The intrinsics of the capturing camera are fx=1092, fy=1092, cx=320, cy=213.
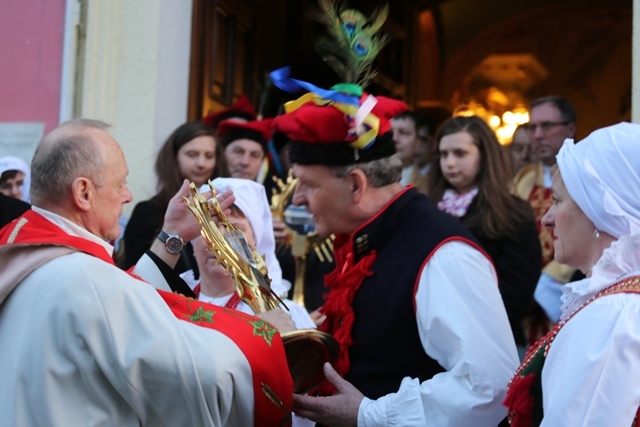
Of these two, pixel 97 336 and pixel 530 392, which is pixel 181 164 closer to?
pixel 97 336

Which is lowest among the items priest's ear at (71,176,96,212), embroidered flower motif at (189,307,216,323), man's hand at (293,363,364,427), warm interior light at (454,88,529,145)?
man's hand at (293,363,364,427)

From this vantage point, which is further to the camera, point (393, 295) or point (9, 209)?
point (9, 209)

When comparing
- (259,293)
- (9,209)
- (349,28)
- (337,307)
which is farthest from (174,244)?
(9,209)

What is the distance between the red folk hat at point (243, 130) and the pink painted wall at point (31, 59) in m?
1.24

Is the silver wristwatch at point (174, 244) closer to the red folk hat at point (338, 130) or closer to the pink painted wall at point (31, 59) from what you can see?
the red folk hat at point (338, 130)

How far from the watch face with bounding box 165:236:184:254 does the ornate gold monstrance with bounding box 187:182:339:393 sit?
10.7 inches

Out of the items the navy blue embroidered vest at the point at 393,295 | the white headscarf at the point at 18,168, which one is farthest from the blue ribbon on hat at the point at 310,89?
the white headscarf at the point at 18,168

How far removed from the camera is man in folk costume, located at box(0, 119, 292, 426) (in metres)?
2.89

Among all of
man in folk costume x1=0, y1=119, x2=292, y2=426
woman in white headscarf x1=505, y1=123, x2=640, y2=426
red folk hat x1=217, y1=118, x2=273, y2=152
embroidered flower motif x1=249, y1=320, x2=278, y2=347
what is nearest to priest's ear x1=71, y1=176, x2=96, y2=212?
man in folk costume x1=0, y1=119, x2=292, y2=426

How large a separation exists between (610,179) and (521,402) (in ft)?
2.07

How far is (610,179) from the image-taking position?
281cm

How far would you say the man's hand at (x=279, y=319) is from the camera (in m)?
3.29

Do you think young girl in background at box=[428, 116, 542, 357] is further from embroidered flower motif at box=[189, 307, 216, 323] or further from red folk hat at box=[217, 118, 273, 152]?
embroidered flower motif at box=[189, 307, 216, 323]

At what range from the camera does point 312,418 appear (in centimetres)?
342
